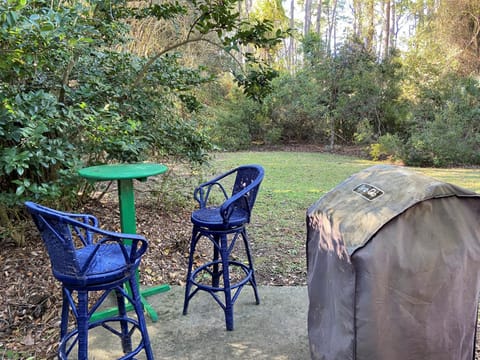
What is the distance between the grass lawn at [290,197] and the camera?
3434 millimetres

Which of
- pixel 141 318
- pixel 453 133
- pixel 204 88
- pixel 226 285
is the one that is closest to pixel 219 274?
pixel 226 285

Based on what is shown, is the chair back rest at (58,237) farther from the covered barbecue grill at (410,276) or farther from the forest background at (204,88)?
the covered barbecue grill at (410,276)

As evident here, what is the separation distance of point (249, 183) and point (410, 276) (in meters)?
1.38

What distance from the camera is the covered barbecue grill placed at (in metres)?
1.40

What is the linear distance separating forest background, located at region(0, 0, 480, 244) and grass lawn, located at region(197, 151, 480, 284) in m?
1.14

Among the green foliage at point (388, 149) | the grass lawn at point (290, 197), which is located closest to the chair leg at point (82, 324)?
the grass lawn at point (290, 197)

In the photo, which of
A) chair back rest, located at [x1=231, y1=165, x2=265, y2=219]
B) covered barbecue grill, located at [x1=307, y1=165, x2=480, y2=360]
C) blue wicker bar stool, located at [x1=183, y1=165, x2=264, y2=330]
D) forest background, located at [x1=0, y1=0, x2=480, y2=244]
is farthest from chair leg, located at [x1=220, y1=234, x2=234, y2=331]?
forest background, located at [x1=0, y1=0, x2=480, y2=244]

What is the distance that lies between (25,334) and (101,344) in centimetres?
53

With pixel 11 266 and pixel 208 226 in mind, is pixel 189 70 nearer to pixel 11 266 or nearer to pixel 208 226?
pixel 208 226

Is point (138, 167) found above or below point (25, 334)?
above

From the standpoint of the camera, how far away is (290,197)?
20.2 feet

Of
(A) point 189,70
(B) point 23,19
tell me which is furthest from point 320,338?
(A) point 189,70

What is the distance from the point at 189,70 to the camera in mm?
3762

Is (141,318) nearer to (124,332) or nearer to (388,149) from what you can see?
(124,332)
